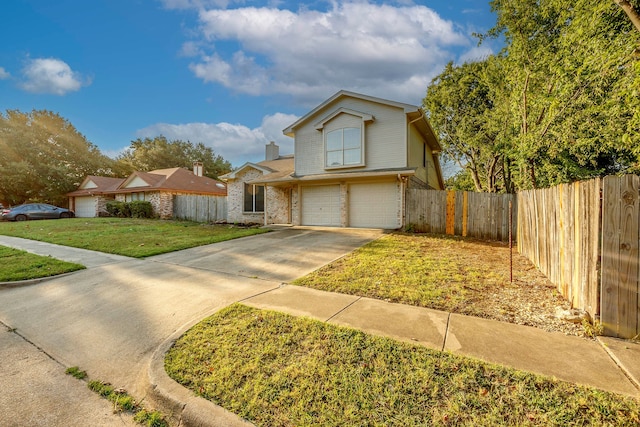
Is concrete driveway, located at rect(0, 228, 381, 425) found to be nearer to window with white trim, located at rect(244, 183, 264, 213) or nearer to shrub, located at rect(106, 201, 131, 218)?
window with white trim, located at rect(244, 183, 264, 213)

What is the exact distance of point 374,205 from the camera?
13.1 meters

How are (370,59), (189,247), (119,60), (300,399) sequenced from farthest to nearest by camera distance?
1. (119,60)
2. (370,59)
3. (189,247)
4. (300,399)

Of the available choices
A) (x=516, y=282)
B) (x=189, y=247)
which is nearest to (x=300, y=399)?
(x=516, y=282)

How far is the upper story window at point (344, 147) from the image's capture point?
13.4 meters

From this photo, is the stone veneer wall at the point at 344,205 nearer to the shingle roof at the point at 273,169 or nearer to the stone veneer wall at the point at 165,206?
the shingle roof at the point at 273,169

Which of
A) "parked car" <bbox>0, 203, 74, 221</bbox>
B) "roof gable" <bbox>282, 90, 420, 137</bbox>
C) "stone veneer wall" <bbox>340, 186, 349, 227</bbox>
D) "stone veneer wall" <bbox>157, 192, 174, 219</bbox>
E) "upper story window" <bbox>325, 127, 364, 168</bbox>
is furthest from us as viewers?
"stone veneer wall" <bbox>157, 192, 174, 219</bbox>

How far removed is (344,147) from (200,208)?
12.0 m

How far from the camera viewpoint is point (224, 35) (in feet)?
36.8

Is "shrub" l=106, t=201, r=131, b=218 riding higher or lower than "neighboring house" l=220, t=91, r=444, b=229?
lower

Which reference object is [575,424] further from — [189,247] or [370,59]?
[370,59]

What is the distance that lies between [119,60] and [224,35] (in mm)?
7962

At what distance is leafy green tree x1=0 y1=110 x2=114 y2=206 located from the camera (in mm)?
27719

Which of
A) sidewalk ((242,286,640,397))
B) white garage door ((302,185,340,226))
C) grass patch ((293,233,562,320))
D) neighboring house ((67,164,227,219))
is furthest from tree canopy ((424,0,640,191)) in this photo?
neighboring house ((67,164,227,219))

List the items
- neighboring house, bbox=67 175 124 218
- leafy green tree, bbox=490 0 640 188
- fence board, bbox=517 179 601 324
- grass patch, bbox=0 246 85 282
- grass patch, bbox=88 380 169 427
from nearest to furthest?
grass patch, bbox=88 380 169 427
fence board, bbox=517 179 601 324
grass patch, bbox=0 246 85 282
leafy green tree, bbox=490 0 640 188
neighboring house, bbox=67 175 124 218
